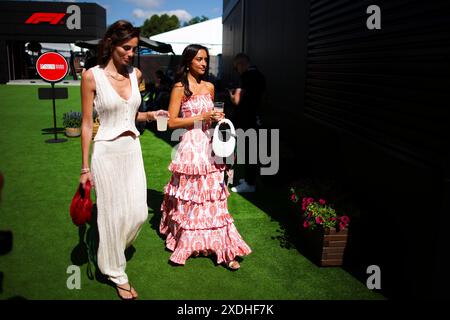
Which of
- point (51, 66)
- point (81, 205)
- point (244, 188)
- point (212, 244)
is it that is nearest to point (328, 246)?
point (212, 244)

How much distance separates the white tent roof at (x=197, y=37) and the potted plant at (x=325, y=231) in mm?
18994

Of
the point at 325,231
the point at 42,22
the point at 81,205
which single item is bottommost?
the point at 325,231

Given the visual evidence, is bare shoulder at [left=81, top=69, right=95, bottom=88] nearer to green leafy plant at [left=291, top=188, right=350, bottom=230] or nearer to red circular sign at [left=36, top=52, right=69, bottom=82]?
green leafy plant at [left=291, top=188, right=350, bottom=230]

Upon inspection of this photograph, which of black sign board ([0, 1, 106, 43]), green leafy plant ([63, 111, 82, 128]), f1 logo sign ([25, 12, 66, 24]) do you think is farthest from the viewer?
f1 logo sign ([25, 12, 66, 24])

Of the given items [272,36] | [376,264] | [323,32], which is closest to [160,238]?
[376,264]

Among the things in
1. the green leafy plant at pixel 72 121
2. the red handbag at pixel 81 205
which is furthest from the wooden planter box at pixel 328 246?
the green leafy plant at pixel 72 121

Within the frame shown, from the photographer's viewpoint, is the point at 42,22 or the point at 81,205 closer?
the point at 81,205

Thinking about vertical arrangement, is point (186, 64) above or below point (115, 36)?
below

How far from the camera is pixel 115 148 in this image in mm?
3035

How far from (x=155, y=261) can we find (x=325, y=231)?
170cm

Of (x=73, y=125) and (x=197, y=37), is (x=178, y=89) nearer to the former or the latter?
(x=73, y=125)

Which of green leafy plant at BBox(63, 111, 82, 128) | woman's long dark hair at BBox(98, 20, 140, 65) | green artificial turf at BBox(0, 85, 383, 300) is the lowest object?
green artificial turf at BBox(0, 85, 383, 300)

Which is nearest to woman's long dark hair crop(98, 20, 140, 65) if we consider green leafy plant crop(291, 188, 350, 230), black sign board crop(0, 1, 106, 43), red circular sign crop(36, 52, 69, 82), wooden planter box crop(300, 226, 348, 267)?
green leafy plant crop(291, 188, 350, 230)

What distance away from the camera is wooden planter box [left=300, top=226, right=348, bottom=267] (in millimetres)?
3785
